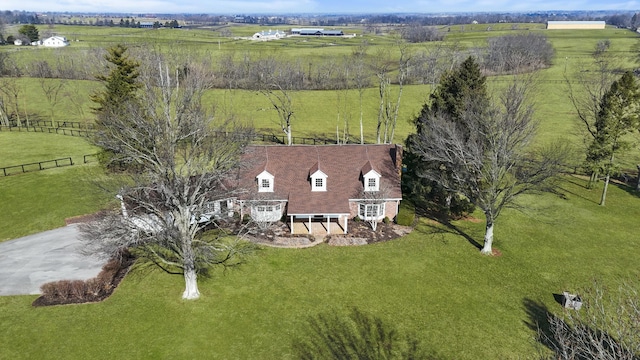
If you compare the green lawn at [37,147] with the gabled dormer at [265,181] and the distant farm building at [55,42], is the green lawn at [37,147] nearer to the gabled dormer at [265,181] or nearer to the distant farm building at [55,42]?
the gabled dormer at [265,181]

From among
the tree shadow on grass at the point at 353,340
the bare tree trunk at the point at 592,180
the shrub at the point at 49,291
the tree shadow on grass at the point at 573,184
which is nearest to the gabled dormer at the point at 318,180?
the tree shadow on grass at the point at 353,340

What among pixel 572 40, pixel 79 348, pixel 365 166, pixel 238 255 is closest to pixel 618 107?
pixel 365 166

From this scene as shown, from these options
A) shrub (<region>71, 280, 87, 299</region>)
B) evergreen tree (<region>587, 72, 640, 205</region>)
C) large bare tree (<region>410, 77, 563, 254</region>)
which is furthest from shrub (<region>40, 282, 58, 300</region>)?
evergreen tree (<region>587, 72, 640, 205</region>)

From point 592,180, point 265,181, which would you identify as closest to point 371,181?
point 265,181

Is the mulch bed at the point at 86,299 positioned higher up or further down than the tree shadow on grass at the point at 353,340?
higher up

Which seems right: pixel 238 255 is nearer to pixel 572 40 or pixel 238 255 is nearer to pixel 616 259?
pixel 616 259

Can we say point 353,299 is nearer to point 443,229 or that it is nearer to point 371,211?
point 371,211

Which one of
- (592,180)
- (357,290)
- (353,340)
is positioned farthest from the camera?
(592,180)

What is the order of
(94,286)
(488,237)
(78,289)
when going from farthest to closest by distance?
(488,237)
(94,286)
(78,289)
